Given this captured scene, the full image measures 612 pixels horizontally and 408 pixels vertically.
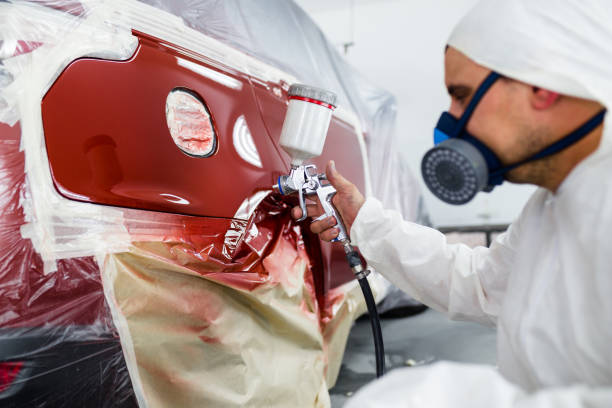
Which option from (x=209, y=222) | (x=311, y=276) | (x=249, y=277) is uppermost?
(x=209, y=222)

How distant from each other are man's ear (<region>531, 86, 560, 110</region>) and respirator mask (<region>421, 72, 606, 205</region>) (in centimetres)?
7

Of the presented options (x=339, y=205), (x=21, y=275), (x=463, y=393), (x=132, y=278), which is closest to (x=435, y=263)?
(x=339, y=205)

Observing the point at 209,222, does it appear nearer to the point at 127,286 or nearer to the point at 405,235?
the point at 127,286

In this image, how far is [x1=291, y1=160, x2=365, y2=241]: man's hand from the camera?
1.29 metres

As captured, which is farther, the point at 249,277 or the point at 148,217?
the point at 249,277

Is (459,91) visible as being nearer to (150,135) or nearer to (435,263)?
(435,263)

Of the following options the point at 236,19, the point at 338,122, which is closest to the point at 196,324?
the point at 236,19

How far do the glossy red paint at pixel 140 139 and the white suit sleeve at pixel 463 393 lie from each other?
1.90ft

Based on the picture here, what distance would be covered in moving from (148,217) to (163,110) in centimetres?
24

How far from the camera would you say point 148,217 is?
0.95 m

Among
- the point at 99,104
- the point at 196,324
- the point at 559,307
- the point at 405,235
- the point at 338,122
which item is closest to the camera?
the point at 559,307

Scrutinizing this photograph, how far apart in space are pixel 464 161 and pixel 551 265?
24cm

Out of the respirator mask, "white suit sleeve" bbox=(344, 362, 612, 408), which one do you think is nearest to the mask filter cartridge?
the respirator mask

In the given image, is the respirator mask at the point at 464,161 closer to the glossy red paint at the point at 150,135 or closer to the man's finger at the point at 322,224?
the man's finger at the point at 322,224
